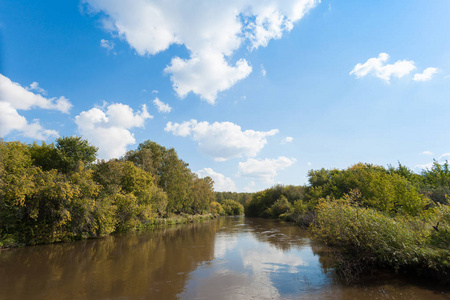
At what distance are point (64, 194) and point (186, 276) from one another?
1399 cm

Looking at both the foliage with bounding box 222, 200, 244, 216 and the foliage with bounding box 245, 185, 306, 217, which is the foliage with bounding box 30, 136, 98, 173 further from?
the foliage with bounding box 222, 200, 244, 216

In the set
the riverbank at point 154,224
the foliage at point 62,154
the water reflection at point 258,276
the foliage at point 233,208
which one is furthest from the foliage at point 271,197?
the foliage at point 62,154

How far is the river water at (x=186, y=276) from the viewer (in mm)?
9273

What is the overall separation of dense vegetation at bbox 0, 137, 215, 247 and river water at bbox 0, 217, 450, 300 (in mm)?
2492

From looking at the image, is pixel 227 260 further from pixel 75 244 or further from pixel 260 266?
pixel 75 244

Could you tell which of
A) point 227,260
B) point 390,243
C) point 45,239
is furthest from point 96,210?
point 390,243

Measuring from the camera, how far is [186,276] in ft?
39.3

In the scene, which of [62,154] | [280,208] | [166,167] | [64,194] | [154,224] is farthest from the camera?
[280,208]

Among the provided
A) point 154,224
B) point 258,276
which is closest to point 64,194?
point 258,276

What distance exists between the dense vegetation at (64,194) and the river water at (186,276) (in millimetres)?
2492

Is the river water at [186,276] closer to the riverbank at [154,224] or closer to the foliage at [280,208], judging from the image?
the riverbank at [154,224]

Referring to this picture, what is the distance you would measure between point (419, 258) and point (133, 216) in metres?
27.9

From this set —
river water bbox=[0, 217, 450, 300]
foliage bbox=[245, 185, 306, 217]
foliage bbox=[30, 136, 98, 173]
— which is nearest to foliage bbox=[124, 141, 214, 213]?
foliage bbox=[30, 136, 98, 173]

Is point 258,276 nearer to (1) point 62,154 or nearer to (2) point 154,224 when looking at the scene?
(1) point 62,154
